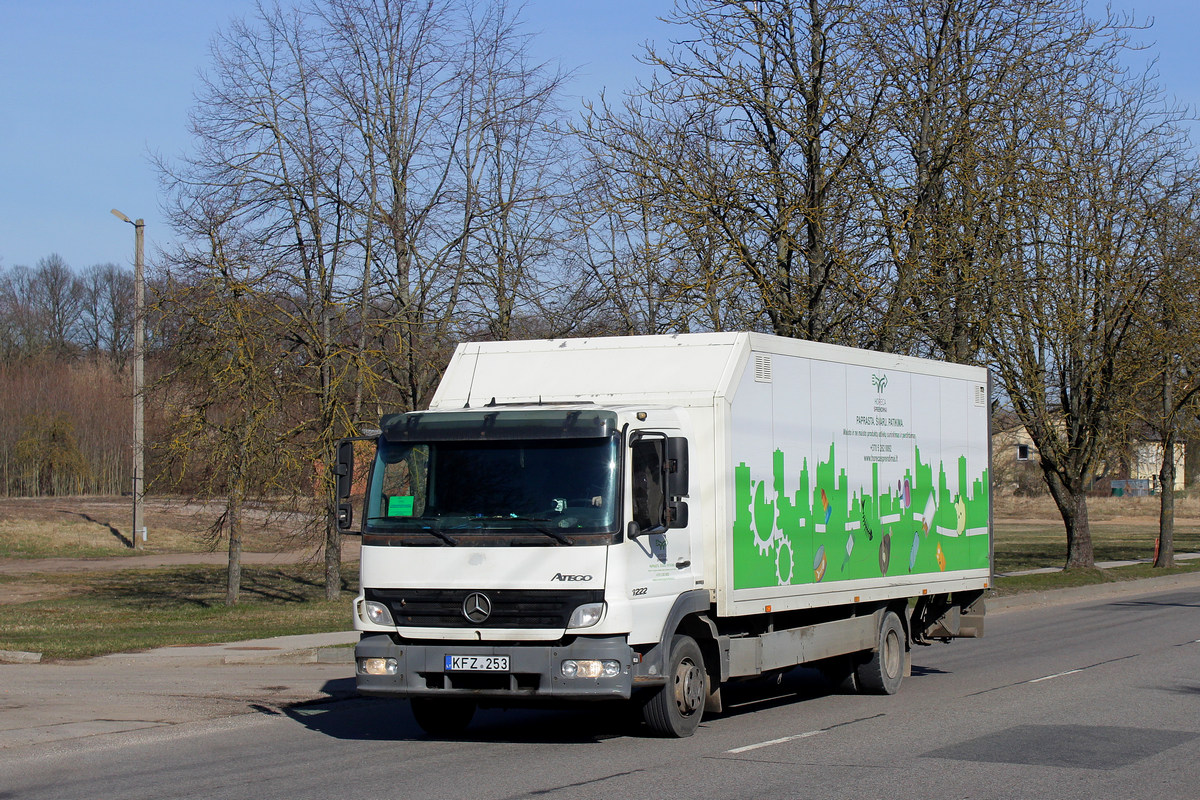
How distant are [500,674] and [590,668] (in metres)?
0.68

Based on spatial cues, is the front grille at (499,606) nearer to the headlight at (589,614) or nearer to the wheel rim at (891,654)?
the headlight at (589,614)

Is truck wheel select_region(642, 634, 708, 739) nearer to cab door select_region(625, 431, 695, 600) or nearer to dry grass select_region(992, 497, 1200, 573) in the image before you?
cab door select_region(625, 431, 695, 600)

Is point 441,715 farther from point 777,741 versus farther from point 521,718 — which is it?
point 777,741

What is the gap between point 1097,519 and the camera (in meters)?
73.8

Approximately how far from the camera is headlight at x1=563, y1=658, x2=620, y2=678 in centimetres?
908

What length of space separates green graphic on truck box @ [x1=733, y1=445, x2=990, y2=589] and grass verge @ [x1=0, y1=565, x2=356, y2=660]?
31.9 feet

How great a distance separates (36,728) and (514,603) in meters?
4.59

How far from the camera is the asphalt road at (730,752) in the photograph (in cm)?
798

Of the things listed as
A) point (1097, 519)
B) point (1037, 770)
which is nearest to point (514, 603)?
point (1037, 770)

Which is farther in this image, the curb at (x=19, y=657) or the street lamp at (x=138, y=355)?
the street lamp at (x=138, y=355)

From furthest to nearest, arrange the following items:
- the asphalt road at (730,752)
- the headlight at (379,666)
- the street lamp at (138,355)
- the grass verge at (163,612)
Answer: the street lamp at (138,355), the grass verge at (163,612), the headlight at (379,666), the asphalt road at (730,752)

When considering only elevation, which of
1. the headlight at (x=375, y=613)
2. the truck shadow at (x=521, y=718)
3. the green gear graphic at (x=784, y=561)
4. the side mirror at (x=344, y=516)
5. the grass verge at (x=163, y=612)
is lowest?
the grass verge at (x=163, y=612)

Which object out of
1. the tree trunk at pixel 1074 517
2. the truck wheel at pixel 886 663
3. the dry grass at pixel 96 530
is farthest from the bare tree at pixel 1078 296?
the dry grass at pixel 96 530

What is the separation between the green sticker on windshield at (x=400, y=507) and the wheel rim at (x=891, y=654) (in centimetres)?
563
